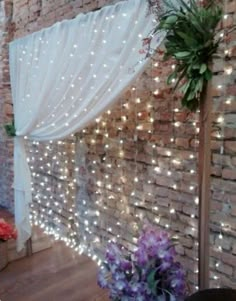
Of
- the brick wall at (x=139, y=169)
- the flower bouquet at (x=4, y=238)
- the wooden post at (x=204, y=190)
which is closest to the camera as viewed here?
the wooden post at (x=204, y=190)

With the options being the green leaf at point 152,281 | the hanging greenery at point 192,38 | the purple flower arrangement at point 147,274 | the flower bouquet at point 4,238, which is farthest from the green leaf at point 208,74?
the flower bouquet at point 4,238

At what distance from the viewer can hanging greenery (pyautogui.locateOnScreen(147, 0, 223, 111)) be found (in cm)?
160

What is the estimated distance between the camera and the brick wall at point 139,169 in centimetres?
206

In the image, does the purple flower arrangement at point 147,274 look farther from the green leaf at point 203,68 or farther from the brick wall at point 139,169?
the green leaf at point 203,68

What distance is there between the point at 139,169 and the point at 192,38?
49.9 inches

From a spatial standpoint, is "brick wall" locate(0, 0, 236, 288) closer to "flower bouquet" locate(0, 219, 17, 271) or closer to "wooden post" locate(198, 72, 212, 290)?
"wooden post" locate(198, 72, 212, 290)

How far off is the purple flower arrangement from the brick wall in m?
0.43

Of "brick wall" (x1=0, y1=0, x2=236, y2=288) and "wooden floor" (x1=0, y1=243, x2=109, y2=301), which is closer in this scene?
"brick wall" (x1=0, y1=0, x2=236, y2=288)

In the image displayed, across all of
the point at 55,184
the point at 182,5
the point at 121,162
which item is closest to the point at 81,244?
the point at 55,184

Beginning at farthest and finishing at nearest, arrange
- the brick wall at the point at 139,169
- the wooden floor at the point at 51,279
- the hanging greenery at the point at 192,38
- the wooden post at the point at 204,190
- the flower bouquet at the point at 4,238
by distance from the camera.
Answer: the flower bouquet at the point at 4,238 < the wooden floor at the point at 51,279 < the brick wall at the point at 139,169 < the wooden post at the point at 204,190 < the hanging greenery at the point at 192,38

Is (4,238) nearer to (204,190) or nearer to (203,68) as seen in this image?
(204,190)

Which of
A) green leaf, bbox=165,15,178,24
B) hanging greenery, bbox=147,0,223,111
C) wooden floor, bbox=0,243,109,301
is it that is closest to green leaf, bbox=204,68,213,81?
hanging greenery, bbox=147,0,223,111

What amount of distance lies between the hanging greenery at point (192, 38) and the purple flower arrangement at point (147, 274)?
79 cm

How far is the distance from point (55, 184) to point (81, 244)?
0.74 metres
